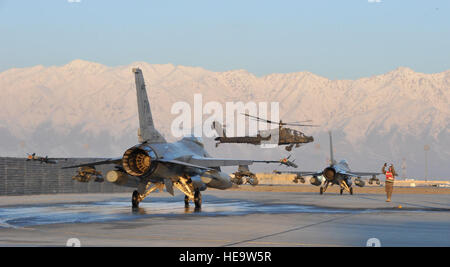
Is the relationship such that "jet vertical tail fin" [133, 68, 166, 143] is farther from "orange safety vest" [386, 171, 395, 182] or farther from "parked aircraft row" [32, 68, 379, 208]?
"orange safety vest" [386, 171, 395, 182]

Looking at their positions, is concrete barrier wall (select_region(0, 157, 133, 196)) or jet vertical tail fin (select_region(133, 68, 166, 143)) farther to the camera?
concrete barrier wall (select_region(0, 157, 133, 196))

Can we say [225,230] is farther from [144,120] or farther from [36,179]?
[36,179]

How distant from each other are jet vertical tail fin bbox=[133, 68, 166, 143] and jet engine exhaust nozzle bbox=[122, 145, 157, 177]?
2.94 feet

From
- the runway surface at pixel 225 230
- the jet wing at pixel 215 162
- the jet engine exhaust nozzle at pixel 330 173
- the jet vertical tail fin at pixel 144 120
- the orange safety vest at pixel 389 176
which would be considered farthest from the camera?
the jet engine exhaust nozzle at pixel 330 173

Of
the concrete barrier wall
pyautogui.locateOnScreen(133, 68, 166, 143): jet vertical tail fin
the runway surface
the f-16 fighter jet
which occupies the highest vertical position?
pyautogui.locateOnScreen(133, 68, 166, 143): jet vertical tail fin

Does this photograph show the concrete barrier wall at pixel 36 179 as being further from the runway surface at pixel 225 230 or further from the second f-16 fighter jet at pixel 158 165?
the runway surface at pixel 225 230

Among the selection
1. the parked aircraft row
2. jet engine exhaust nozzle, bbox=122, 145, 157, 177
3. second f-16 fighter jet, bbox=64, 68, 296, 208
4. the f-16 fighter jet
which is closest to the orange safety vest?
the parked aircraft row

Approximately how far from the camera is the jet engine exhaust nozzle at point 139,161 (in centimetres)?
2445

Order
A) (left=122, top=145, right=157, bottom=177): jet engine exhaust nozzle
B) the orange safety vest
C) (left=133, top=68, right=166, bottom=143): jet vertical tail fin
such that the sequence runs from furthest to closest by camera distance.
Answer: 1. the orange safety vest
2. (left=133, top=68, right=166, bottom=143): jet vertical tail fin
3. (left=122, top=145, right=157, bottom=177): jet engine exhaust nozzle

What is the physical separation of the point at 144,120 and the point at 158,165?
2209 millimetres

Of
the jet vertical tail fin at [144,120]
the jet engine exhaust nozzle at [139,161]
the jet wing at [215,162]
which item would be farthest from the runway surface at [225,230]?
the jet wing at [215,162]

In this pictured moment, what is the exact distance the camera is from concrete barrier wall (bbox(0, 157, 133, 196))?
1757 inches

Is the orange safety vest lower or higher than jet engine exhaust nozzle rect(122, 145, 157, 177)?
lower
